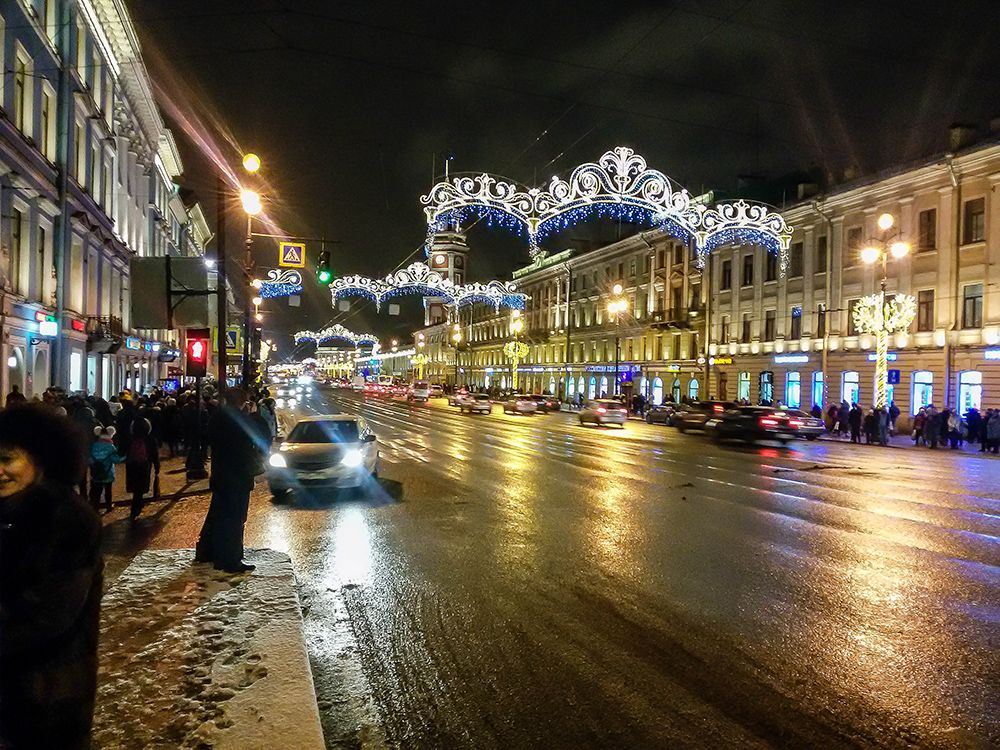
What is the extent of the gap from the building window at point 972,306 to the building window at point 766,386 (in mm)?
12620

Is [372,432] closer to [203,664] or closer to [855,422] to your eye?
[203,664]

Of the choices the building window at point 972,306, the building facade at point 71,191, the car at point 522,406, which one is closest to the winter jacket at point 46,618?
the building facade at point 71,191

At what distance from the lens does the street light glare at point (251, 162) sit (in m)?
15.4

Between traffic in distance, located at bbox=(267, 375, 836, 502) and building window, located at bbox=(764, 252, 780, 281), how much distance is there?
393 inches

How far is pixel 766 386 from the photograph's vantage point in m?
46.6

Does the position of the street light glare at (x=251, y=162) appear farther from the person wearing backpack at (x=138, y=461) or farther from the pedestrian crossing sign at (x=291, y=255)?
the pedestrian crossing sign at (x=291, y=255)

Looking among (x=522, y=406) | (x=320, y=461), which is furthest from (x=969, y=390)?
(x=320, y=461)

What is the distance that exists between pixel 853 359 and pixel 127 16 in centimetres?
3632

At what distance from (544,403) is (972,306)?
30.0m

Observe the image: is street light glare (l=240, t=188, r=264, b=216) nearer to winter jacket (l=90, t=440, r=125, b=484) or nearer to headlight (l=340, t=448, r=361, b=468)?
headlight (l=340, t=448, r=361, b=468)

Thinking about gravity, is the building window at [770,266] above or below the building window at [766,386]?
above

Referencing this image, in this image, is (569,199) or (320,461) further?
(569,199)

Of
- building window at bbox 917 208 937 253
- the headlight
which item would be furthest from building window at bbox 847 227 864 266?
the headlight

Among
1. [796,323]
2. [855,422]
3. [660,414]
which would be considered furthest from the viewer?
[660,414]
